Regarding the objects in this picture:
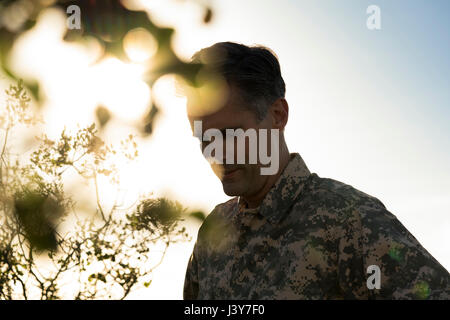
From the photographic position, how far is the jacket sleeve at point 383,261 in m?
2.27

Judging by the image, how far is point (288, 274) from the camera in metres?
2.76

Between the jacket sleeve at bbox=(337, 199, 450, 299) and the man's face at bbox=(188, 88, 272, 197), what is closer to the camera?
the jacket sleeve at bbox=(337, 199, 450, 299)

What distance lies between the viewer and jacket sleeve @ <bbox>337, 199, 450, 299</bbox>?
227cm

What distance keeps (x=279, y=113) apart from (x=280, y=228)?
0.71 meters

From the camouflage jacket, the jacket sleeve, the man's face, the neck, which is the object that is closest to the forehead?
the man's face

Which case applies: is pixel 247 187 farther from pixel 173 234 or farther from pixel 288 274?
pixel 173 234

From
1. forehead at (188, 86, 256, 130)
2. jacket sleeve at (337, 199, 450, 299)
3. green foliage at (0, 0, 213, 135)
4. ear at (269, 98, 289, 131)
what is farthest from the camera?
ear at (269, 98, 289, 131)

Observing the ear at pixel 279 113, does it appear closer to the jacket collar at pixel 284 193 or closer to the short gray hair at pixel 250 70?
the short gray hair at pixel 250 70

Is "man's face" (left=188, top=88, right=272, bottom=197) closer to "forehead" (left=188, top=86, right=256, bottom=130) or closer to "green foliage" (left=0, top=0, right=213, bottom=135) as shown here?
"forehead" (left=188, top=86, right=256, bottom=130)

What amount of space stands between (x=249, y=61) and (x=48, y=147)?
5757 mm

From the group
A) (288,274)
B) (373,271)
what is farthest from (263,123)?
(373,271)

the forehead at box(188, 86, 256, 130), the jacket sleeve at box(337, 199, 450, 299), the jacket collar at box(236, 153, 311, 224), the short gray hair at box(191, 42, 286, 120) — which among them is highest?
the short gray hair at box(191, 42, 286, 120)

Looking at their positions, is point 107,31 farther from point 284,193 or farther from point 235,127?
point 284,193

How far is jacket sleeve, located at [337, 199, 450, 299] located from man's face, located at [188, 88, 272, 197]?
662 millimetres
